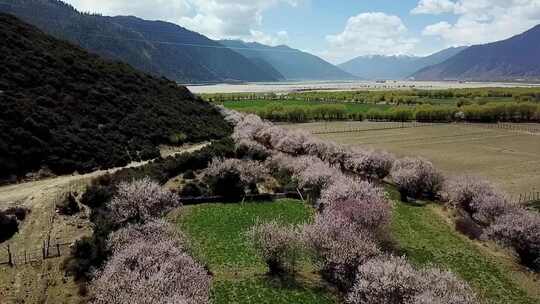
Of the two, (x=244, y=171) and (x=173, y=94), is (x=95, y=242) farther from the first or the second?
(x=173, y=94)

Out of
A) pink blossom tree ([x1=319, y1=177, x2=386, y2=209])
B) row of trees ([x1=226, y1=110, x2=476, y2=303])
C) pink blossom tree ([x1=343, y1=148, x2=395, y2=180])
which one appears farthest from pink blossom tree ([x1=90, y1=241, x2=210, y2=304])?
pink blossom tree ([x1=343, y1=148, x2=395, y2=180])

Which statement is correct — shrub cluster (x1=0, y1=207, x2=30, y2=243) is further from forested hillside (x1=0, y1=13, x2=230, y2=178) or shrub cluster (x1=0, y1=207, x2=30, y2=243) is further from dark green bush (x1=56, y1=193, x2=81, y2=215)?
forested hillside (x1=0, y1=13, x2=230, y2=178)

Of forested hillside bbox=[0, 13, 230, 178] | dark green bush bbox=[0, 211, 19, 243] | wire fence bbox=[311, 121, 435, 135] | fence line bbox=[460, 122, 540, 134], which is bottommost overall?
wire fence bbox=[311, 121, 435, 135]

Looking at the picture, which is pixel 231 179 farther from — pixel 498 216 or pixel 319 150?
pixel 498 216

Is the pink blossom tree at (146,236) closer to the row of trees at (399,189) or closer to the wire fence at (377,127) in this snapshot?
the row of trees at (399,189)

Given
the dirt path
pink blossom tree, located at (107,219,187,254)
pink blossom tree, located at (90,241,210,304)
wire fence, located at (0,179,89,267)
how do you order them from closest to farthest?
→ pink blossom tree, located at (90,241,210,304), pink blossom tree, located at (107,219,187,254), the dirt path, wire fence, located at (0,179,89,267)

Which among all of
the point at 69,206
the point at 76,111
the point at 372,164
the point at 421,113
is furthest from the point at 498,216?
the point at 421,113

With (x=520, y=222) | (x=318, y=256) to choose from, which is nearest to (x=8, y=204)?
(x=318, y=256)
